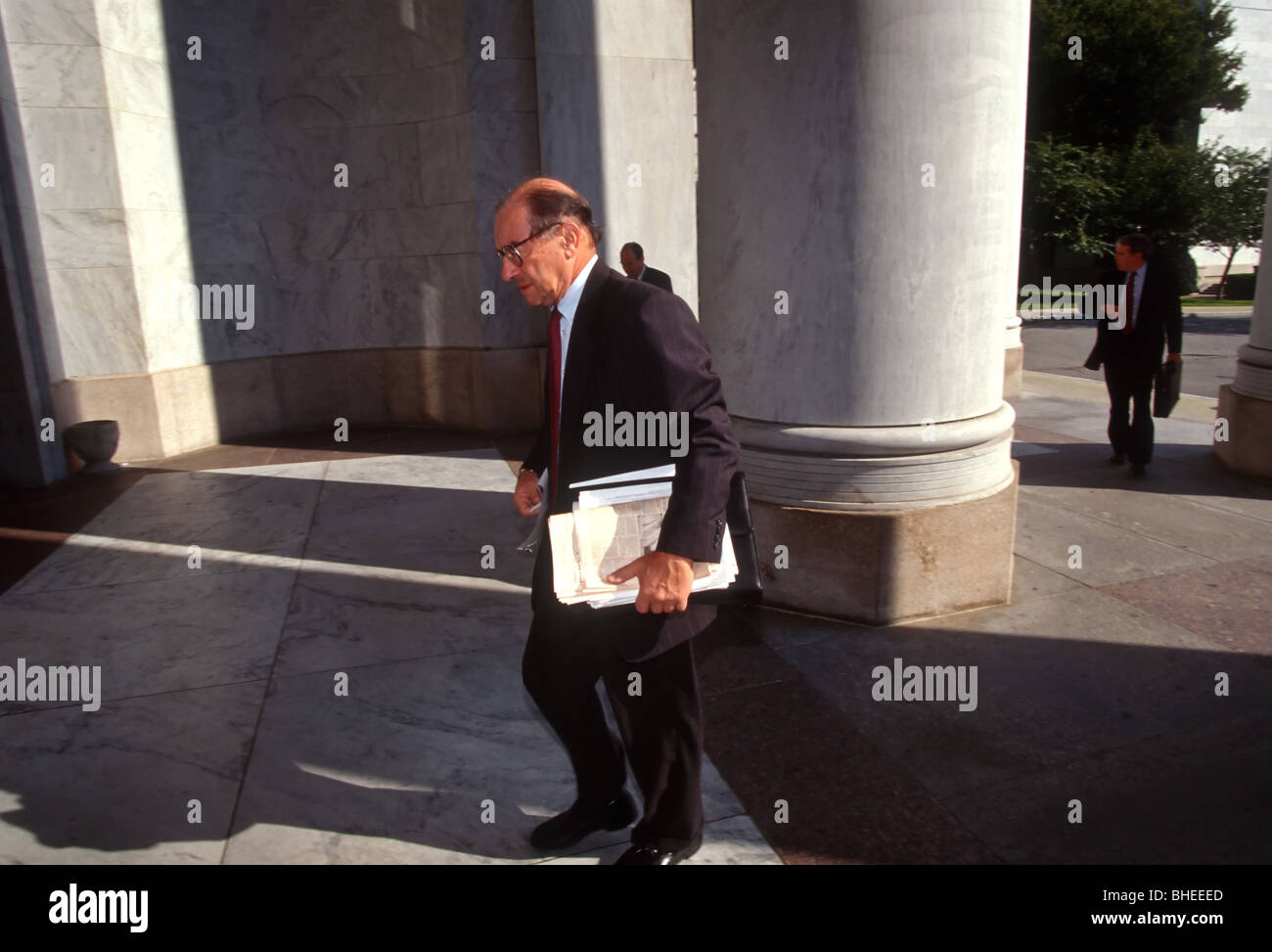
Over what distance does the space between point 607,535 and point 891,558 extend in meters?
2.55

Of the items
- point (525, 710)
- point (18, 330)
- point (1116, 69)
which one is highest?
point (1116, 69)

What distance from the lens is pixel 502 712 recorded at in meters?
4.08

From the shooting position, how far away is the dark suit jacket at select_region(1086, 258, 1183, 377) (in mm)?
7336

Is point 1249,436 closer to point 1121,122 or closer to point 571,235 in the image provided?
point 571,235

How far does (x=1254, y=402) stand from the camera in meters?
7.38

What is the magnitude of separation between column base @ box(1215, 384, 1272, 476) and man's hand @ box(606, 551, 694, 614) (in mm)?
6756

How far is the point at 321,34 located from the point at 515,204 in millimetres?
9377

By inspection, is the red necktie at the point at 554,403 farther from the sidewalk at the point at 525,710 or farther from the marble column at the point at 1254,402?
the marble column at the point at 1254,402

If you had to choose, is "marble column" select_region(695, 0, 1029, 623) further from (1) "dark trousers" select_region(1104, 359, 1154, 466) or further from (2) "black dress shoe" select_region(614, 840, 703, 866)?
(1) "dark trousers" select_region(1104, 359, 1154, 466)

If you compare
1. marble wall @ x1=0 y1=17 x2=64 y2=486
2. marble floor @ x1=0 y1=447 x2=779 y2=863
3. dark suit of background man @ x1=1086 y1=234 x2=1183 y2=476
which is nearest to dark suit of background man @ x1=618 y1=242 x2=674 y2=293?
marble floor @ x1=0 y1=447 x2=779 y2=863

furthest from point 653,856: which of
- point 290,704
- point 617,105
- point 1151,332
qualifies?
point 617,105
